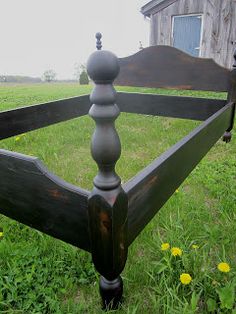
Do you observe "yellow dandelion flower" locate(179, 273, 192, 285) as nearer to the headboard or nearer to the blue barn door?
the headboard

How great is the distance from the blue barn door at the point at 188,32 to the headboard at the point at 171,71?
392cm

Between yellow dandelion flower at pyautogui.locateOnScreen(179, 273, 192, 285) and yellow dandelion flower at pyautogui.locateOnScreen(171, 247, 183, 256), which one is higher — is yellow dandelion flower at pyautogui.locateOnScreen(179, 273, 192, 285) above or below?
below

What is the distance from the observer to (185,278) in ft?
3.93

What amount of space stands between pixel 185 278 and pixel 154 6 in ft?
23.4

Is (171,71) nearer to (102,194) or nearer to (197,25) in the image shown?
(102,194)

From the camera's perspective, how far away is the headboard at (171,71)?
3.10 m

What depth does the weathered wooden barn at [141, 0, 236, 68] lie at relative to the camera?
627 centimetres

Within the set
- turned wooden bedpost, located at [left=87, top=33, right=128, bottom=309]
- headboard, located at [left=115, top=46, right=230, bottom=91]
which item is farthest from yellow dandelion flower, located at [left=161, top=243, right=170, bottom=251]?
headboard, located at [left=115, top=46, right=230, bottom=91]

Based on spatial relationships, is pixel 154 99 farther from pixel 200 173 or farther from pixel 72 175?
pixel 72 175

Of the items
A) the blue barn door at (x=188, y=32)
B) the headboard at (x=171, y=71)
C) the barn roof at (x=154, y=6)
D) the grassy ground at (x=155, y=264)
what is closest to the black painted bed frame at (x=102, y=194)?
the grassy ground at (x=155, y=264)

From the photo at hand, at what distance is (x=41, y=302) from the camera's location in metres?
1.21

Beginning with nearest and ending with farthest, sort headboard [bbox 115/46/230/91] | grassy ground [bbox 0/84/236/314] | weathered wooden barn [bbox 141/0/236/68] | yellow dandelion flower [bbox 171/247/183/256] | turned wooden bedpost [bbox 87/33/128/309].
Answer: turned wooden bedpost [bbox 87/33/128/309] → grassy ground [bbox 0/84/236/314] → yellow dandelion flower [bbox 171/247/183/256] → headboard [bbox 115/46/230/91] → weathered wooden barn [bbox 141/0/236/68]

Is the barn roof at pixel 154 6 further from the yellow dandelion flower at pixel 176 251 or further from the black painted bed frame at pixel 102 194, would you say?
the yellow dandelion flower at pixel 176 251

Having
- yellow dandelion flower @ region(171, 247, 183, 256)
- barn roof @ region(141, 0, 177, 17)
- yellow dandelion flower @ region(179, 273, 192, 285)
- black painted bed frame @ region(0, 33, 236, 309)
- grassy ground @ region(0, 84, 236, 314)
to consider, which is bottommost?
grassy ground @ region(0, 84, 236, 314)
